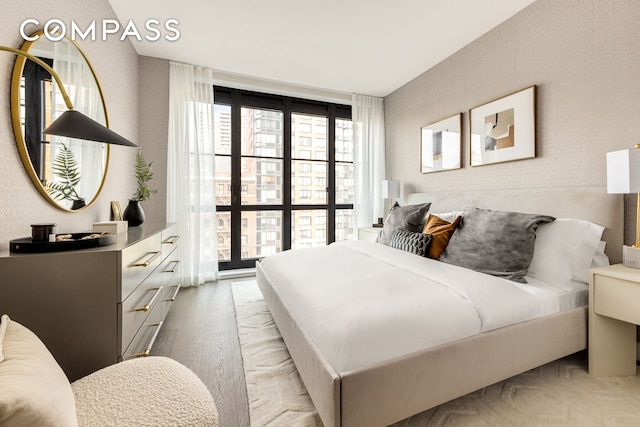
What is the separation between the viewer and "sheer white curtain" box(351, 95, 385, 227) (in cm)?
432

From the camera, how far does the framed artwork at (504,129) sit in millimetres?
2400

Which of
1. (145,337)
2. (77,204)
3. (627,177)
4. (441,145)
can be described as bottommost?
(145,337)

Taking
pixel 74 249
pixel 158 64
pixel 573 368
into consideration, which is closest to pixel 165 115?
pixel 158 64

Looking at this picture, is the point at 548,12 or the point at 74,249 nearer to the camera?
the point at 74,249

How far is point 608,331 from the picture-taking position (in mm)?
1631

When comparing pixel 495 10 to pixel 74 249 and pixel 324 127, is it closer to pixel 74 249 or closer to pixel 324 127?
pixel 324 127

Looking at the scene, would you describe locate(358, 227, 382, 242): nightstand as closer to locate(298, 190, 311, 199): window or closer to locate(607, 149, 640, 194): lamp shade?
locate(298, 190, 311, 199): window

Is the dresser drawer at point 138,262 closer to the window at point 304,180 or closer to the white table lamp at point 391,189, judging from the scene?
the window at point 304,180

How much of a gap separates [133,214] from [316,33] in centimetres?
244

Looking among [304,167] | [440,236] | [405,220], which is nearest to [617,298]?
[440,236]

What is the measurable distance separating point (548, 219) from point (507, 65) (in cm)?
156

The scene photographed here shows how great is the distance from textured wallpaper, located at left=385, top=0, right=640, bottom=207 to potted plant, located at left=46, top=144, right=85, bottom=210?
3418mm

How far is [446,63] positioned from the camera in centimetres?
325

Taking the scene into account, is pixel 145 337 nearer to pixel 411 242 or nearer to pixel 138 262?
pixel 138 262
